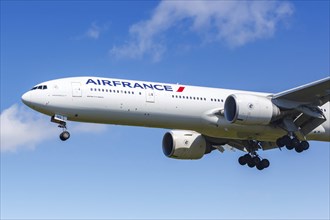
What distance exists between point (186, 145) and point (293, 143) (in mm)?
7793

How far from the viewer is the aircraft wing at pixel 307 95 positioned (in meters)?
46.4

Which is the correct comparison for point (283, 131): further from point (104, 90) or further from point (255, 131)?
point (104, 90)

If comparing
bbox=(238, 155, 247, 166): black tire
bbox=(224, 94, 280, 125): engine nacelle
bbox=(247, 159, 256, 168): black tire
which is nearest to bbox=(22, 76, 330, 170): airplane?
bbox=(224, 94, 280, 125): engine nacelle

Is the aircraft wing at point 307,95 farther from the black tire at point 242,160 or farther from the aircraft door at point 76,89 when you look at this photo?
the aircraft door at point 76,89

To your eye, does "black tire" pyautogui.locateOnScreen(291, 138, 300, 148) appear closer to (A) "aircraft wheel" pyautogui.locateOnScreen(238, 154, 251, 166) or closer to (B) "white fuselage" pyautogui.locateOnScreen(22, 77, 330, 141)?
(B) "white fuselage" pyautogui.locateOnScreen(22, 77, 330, 141)

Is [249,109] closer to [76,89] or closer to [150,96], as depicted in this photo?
[150,96]

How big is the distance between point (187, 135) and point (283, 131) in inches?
281

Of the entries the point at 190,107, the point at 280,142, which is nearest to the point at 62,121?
the point at 190,107

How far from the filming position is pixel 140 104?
46.2 m

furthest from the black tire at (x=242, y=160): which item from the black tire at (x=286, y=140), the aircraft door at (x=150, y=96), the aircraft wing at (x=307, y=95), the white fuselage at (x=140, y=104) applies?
the aircraft door at (x=150, y=96)

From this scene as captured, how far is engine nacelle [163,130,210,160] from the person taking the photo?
52.6m

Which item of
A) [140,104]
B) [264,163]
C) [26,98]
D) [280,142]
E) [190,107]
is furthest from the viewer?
[264,163]

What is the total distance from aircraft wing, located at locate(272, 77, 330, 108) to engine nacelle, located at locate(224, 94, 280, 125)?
637mm

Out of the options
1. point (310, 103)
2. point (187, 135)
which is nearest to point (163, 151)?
point (187, 135)
